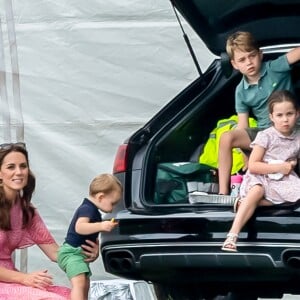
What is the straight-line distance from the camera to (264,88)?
7.34 meters

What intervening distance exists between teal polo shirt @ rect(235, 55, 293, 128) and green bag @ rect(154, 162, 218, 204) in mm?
366

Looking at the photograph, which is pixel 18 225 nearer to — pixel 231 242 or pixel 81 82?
pixel 231 242

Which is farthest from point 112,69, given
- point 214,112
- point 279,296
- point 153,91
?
point 279,296

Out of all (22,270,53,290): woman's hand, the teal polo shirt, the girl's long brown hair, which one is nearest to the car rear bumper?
the girl's long brown hair

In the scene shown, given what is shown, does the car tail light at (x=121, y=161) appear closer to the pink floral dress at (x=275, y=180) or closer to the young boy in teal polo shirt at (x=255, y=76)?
the young boy in teal polo shirt at (x=255, y=76)

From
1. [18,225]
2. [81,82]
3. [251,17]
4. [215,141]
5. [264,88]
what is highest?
[81,82]

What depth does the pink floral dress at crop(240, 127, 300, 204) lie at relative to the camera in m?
6.71

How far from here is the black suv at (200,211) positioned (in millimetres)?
6657

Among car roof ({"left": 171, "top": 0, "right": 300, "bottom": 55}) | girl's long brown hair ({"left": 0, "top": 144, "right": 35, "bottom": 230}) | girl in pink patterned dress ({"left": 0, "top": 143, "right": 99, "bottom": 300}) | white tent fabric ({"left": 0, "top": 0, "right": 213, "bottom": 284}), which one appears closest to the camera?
girl in pink patterned dress ({"left": 0, "top": 143, "right": 99, "bottom": 300})

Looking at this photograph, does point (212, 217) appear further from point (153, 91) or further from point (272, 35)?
point (153, 91)

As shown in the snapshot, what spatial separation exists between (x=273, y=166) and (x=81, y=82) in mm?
3254

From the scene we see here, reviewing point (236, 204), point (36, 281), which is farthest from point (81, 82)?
point (36, 281)

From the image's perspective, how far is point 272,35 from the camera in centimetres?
759

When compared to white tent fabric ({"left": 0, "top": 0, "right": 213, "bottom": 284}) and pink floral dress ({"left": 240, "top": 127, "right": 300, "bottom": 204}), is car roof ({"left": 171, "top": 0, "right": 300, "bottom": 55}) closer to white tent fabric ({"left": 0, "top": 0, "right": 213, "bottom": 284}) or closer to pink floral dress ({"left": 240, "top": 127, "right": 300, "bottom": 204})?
pink floral dress ({"left": 240, "top": 127, "right": 300, "bottom": 204})
